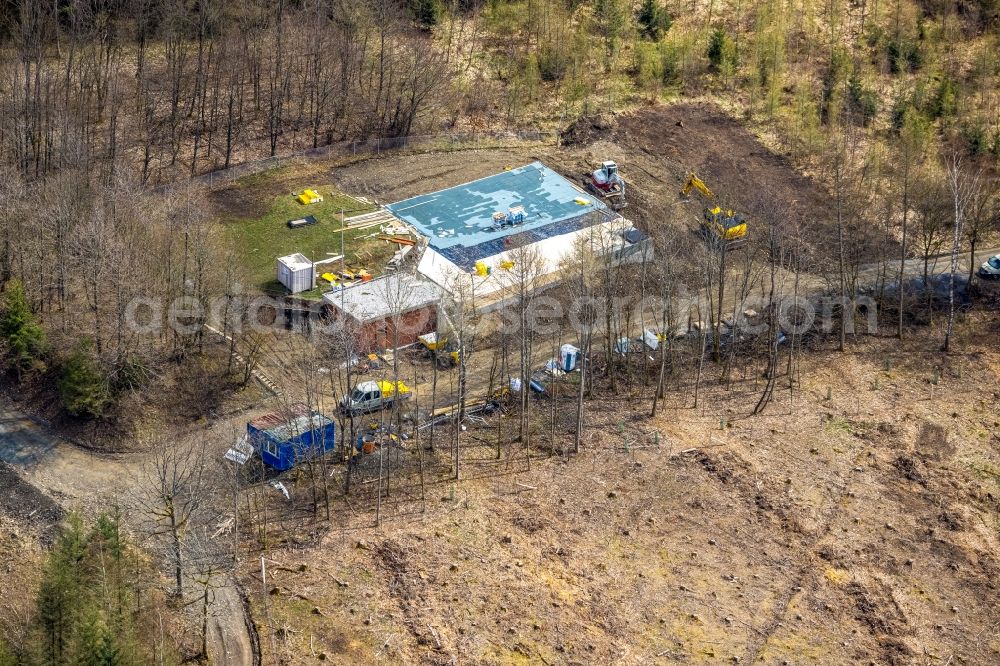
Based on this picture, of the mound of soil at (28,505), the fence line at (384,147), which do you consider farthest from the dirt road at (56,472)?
the fence line at (384,147)

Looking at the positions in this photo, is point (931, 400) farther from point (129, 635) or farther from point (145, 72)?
point (145, 72)

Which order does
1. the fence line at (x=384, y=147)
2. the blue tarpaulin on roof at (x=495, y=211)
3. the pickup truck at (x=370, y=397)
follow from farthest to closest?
the fence line at (x=384, y=147) < the blue tarpaulin on roof at (x=495, y=211) < the pickup truck at (x=370, y=397)

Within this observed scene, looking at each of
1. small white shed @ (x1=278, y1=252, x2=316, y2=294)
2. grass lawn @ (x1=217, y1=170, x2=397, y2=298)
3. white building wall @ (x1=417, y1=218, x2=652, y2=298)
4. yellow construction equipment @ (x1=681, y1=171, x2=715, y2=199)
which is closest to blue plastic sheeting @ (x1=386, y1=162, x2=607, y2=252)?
white building wall @ (x1=417, y1=218, x2=652, y2=298)

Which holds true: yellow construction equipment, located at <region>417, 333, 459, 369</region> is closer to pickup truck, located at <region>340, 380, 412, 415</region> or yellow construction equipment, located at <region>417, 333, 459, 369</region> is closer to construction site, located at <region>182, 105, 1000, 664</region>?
construction site, located at <region>182, 105, 1000, 664</region>

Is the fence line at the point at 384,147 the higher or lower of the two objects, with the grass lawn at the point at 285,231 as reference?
higher

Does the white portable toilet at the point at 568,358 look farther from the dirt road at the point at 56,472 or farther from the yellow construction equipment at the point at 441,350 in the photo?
the dirt road at the point at 56,472
